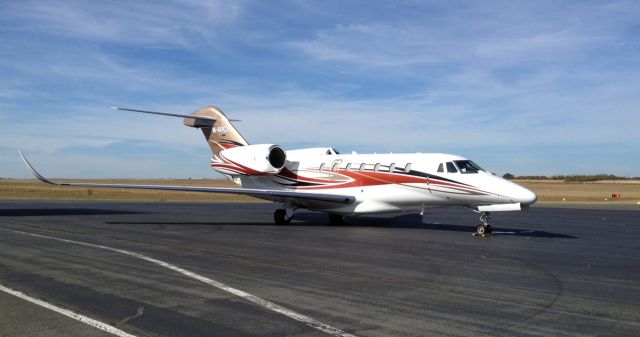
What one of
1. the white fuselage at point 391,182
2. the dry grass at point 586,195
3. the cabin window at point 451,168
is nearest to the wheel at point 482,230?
the white fuselage at point 391,182

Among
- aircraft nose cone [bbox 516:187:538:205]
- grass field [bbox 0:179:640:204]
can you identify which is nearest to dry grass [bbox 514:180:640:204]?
grass field [bbox 0:179:640:204]

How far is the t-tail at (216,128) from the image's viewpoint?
26453 millimetres

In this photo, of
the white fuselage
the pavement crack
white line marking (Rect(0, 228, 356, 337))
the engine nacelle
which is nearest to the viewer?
white line marking (Rect(0, 228, 356, 337))

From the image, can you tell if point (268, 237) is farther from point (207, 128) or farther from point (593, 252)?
point (207, 128)

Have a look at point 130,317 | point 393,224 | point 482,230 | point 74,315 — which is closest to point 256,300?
point 130,317

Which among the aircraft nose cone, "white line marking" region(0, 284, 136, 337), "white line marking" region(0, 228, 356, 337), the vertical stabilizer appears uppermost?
the vertical stabilizer

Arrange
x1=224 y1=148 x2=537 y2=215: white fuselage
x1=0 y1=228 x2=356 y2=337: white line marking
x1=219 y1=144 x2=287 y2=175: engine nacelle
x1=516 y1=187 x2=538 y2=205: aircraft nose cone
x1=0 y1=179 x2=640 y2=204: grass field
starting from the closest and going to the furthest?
x1=0 y1=228 x2=356 y2=337: white line marking → x1=516 y1=187 x2=538 y2=205: aircraft nose cone → x1=224 y1=148 x2=537 y2=215: white fuselage → x1=219 y1=144 x2=287 y2=175: engine nacelle → x1=0 y1=179 x2=640 y2=204: grass field

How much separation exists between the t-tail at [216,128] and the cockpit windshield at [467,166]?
10.9m

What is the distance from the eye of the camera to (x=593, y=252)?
1402cm

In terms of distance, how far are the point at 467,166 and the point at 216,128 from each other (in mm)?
12500

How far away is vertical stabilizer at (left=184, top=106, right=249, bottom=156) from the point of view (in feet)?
→ 86.8

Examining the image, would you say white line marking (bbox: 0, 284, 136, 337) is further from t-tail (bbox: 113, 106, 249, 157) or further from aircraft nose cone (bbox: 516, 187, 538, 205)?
t-tail (bbox: 113, 106, 249, 157)

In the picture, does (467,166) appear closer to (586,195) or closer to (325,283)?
(325,283)

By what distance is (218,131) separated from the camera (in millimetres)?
26781
